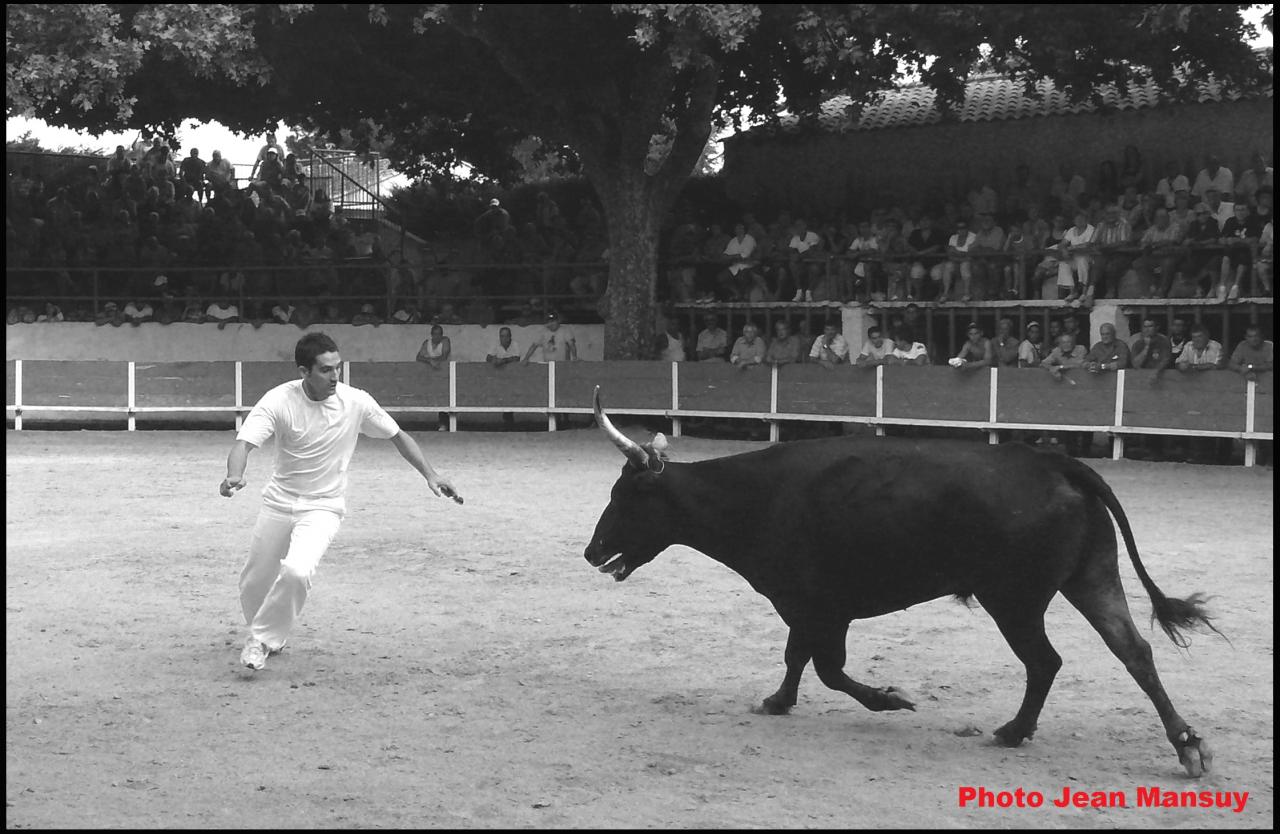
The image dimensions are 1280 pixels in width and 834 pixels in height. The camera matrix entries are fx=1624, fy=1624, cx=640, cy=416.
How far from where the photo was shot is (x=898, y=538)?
17.6 feet

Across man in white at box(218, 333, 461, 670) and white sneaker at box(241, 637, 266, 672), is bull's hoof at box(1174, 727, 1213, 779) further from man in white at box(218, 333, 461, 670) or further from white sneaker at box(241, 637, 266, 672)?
white sneaker at box(241, 637, 266, 672)

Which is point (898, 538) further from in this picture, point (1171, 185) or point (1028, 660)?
point (1171, 185)

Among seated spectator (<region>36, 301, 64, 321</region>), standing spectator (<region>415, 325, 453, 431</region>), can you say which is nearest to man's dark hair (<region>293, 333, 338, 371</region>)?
standing spectator (<region>415, 325, 453, 431</region>)

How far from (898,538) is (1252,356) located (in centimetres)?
1081

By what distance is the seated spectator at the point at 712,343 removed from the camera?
19.1 metres

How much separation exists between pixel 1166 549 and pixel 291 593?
5737 mm

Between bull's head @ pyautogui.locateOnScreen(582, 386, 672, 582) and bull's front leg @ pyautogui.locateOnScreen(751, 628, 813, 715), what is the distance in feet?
1.88

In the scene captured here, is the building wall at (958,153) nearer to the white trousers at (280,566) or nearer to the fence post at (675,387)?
the fence post at (675,387)

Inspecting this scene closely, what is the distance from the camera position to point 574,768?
16.5ft

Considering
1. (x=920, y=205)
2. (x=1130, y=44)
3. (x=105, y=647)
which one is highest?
(x=1130, y=44)

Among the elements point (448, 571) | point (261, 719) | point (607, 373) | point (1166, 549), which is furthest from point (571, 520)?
point (607, 373)

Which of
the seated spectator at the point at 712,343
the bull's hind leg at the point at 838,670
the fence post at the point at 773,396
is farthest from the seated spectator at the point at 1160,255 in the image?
Answer: the bull's hind leg at the point at 838,670

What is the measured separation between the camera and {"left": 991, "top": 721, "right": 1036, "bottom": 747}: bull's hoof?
526 cm

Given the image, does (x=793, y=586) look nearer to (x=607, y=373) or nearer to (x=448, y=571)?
(x=448, y=571)
